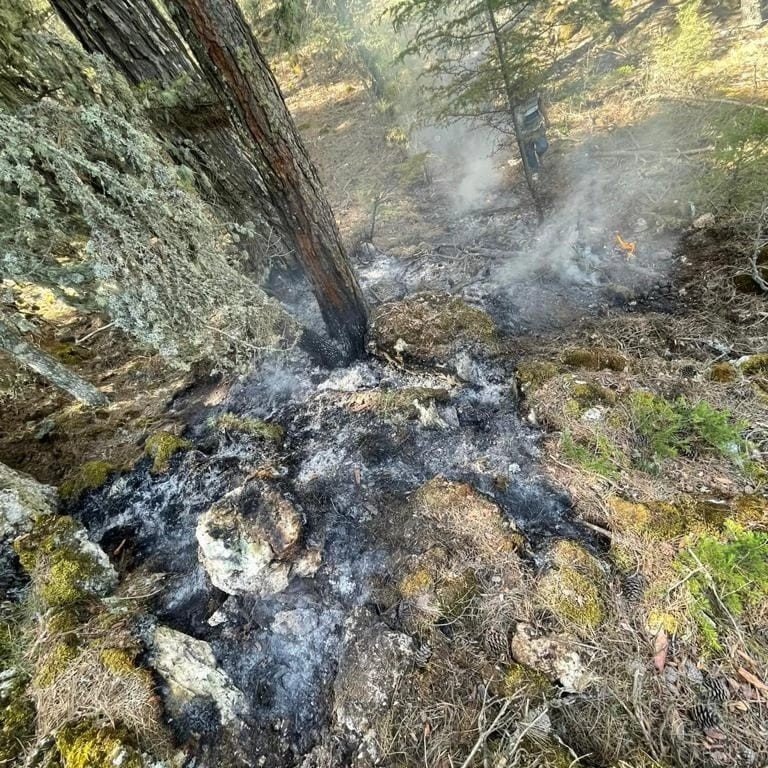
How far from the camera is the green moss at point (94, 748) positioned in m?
1.88

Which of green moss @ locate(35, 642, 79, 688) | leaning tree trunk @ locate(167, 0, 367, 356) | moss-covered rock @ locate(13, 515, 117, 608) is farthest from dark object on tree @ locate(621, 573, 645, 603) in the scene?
moss-covered rock @ locate(13, 515, 117, 608)

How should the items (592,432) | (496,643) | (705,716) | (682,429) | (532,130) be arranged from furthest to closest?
(532,130), (592,432), (682,429), (496,643), (705,716)

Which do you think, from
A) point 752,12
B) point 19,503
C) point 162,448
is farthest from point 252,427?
point 752,12

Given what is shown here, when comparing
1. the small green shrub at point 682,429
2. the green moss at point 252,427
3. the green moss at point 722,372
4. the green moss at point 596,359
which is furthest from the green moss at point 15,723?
the green moss at point 722,372

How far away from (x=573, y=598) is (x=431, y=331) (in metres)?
3.22

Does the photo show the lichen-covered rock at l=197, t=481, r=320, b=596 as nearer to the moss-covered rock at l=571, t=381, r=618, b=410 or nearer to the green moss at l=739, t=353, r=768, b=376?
the moss-covered rock at l=571, t=381, r=618, b=410

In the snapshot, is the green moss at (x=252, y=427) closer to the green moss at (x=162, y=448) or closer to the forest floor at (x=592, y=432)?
the forest floor at (x=592, y=432)

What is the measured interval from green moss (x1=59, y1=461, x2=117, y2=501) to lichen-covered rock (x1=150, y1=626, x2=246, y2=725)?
2.14 metres

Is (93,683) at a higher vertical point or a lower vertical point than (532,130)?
higher

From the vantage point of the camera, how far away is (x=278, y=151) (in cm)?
324

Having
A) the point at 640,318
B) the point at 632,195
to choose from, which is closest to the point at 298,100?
the point at 632,195

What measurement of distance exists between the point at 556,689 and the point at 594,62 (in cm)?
1294

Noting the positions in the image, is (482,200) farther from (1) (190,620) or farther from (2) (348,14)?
(1) (190,620)

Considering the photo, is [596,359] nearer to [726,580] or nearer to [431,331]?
[431,331]
